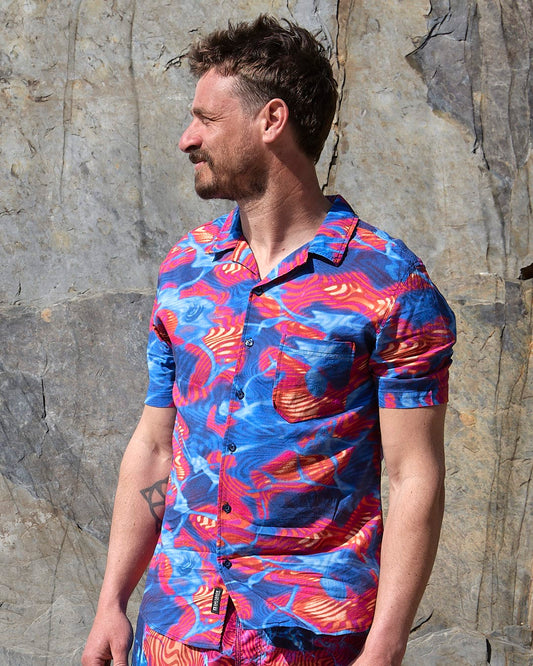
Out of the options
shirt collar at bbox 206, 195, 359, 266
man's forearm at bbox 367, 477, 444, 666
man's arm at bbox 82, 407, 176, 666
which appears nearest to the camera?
man's forearm at bbox 367, 477, 444, 666

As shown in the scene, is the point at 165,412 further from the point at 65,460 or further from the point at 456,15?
the point at 456,15

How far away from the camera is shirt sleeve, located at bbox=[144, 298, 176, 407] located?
159 cm

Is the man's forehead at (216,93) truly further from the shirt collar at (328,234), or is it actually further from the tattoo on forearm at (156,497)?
the tattoo on forearm at (156,497)

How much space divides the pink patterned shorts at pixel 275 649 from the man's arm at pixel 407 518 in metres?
0.05

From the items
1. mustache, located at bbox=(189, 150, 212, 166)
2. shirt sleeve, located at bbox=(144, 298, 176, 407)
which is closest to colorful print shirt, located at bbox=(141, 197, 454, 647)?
shirt sleeve, located at bbox=(144, 298, 176, 407)

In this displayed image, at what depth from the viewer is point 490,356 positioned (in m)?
2.42

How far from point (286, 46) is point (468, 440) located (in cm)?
133

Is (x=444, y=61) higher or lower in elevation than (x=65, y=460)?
higher

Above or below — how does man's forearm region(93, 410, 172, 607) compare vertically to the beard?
below

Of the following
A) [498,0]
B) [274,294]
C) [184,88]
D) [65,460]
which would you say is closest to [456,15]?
[498,0]

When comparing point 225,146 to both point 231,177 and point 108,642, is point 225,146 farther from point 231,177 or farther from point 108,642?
point 108,642

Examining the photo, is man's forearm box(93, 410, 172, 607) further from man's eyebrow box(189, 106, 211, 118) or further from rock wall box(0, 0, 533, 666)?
rock wall box(0, 0, 533, 666)

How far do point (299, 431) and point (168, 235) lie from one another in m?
1.31

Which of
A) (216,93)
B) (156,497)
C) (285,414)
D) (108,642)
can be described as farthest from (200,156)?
(108,642)
